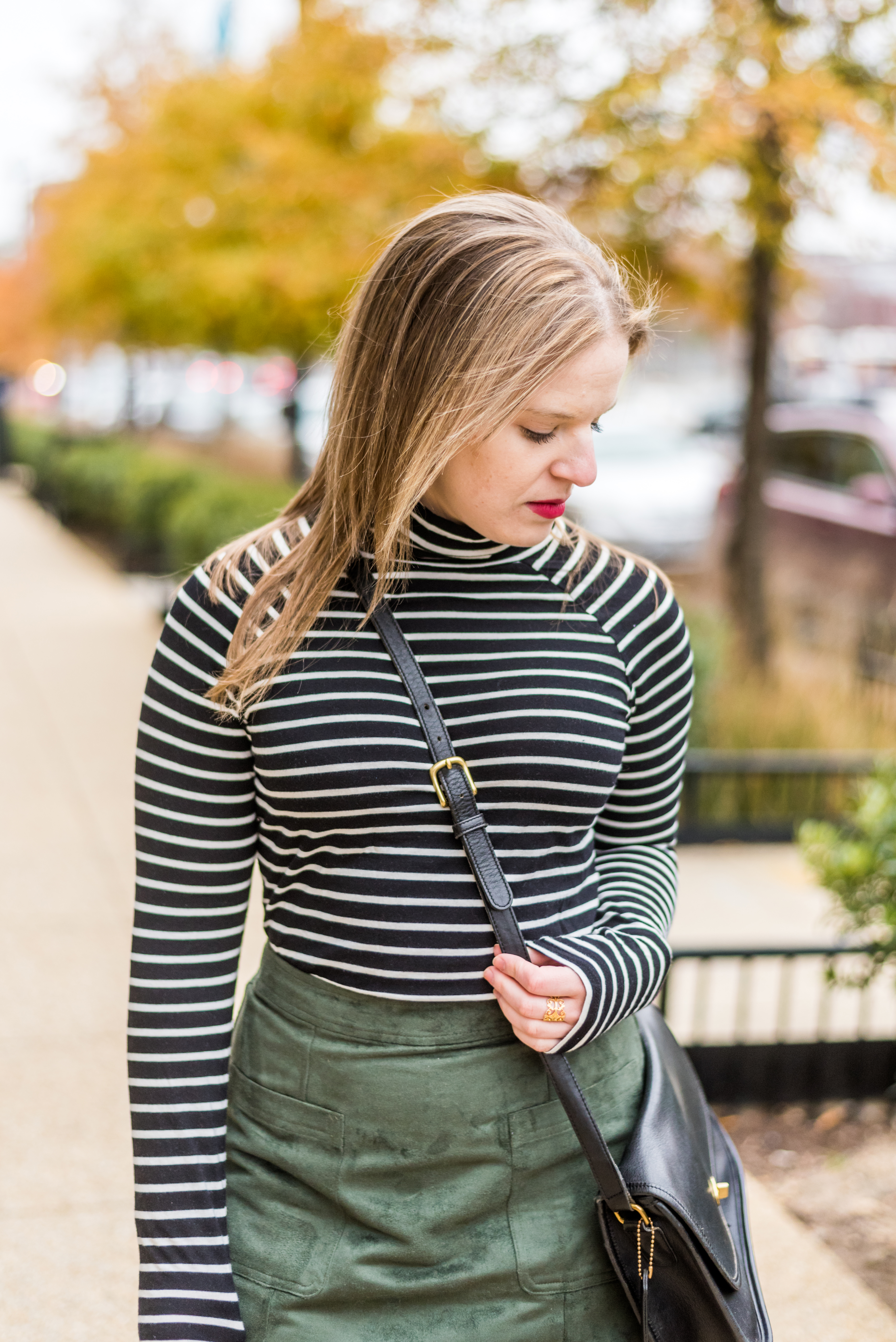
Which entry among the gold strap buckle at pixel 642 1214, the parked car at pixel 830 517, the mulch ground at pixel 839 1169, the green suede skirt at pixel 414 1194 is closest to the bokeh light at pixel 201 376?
the parked car at pixel 830 517

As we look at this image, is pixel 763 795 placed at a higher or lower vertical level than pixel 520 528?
lower

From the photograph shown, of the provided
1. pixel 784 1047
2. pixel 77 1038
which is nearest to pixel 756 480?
pixel 784 1047

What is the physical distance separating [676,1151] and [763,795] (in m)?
5.03

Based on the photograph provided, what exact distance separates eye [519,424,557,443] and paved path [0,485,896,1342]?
2.06 meters

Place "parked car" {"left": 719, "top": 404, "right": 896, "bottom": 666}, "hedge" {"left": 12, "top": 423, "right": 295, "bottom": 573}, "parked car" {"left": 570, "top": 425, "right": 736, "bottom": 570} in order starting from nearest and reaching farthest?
"hedge" {"left": 12, "top": 423, "right": 295, "bottom": 573} → "parked car" {"left": 719, "top": 404, "right": 896, "bottom": 666} → "parked car" {"left": 570, "top": 425, "right": 736, "bottom": 570}

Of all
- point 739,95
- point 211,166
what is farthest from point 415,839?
point 211,166

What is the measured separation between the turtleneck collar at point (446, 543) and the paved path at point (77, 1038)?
190 cm

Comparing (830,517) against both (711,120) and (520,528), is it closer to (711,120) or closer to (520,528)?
(711,120)

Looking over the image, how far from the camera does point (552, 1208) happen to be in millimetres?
1563

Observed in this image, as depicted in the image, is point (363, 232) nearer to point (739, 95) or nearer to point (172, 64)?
point (739, 95)

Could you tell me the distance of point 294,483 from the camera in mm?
11141

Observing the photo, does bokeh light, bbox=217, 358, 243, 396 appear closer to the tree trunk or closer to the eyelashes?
the tree trunk

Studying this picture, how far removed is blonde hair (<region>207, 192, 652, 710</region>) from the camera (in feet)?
4.89

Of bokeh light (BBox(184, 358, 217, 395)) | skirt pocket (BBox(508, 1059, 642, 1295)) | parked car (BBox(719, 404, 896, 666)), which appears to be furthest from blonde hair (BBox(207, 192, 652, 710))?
bokeh light (BBox(184, 358, 217, 395))
